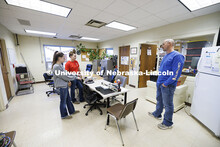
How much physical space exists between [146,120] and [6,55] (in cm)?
506

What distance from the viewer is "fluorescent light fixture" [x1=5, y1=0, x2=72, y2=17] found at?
188 centimetres

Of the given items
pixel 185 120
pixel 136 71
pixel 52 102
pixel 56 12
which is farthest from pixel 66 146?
pixel 136 71

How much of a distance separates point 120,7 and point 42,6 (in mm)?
1777

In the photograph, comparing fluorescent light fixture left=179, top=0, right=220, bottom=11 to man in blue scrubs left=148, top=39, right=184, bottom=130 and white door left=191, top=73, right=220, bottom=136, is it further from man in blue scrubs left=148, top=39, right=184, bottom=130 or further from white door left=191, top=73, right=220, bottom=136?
white door left=191, top=73, right=220, bottom=136

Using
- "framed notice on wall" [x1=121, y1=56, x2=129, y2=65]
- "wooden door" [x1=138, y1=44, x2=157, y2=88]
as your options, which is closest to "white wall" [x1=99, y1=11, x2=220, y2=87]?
"wooden door" [x1=138, y1=44, x2=157, y2=88]

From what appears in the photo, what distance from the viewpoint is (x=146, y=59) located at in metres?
4.44

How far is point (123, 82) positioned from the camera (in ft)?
8.89

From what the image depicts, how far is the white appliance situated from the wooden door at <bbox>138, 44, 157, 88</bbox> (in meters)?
2.41

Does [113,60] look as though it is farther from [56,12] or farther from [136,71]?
[56,12]

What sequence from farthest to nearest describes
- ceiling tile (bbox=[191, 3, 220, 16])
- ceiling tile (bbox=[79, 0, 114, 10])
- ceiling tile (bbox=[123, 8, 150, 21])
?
ceiling tile (bbox=[123, 8, 150, 21])
ceiling tile (bbox=[191, 3, 220, 16])
ceiling tile (bbox=[79, 0, 114, 10])

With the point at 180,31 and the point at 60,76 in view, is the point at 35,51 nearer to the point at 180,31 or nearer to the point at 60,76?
the point at 60,76

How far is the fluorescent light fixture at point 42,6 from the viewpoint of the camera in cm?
188

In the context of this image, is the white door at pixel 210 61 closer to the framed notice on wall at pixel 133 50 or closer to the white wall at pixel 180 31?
the white wall at pixel 180 31

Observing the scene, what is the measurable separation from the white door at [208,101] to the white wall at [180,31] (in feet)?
4.11
